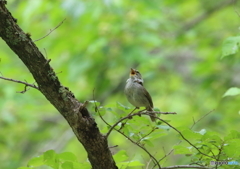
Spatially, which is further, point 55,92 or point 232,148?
point 55,92

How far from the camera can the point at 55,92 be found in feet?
7.95

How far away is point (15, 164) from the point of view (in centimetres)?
568

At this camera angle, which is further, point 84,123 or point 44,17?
point 44,17

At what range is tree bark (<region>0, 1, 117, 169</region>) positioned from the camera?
2.33 m

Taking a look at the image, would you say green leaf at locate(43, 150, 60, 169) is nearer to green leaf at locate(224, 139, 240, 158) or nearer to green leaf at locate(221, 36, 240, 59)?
green leaf at locate(224, 139, 240, 158)

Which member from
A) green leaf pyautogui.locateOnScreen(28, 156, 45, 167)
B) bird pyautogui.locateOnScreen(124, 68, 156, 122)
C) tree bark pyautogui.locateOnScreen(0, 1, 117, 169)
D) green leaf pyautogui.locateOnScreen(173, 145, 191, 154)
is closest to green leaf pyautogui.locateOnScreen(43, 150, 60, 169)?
green leaf pyautogui.locateOnScreen(28, 156, 45, 167)

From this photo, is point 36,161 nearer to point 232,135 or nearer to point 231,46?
point 232,135

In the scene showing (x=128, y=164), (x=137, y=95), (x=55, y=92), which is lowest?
(x=128, y=164)

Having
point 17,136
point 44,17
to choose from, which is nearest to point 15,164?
point 17,136

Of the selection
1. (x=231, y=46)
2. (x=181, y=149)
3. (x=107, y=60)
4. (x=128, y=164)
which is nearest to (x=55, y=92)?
(x=128, y=164)

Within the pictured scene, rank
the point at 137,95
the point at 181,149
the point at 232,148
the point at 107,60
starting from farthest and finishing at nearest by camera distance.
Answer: the point at 107,60
the point at 137,95
the point at 181,149
the point at 232,148

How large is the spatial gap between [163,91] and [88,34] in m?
2.50

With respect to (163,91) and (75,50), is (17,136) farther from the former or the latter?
(163,91)

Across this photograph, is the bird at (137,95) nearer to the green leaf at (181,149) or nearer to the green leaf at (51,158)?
the green leaf at (181,149)
